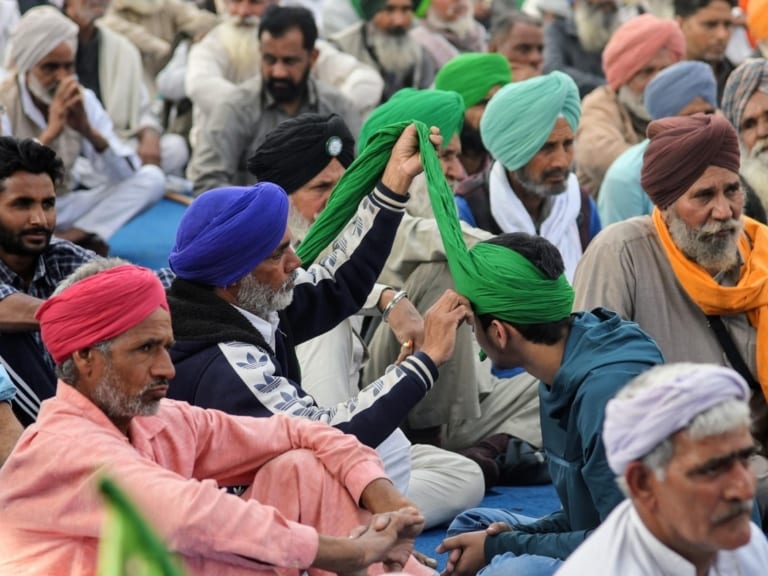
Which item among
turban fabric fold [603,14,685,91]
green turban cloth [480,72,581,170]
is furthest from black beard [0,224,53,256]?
turban fabric fold [603,14,685,91]

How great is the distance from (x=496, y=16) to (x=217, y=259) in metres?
10.2

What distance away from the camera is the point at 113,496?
2824 millimetres

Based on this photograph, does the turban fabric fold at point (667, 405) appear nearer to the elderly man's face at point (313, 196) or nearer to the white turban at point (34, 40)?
the elderly man's face at point (313, 196)

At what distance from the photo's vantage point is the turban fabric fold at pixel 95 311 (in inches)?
163

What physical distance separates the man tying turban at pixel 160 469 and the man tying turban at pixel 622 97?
15.9ft

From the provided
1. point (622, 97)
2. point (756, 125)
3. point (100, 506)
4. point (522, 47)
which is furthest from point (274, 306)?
point (522, 47)

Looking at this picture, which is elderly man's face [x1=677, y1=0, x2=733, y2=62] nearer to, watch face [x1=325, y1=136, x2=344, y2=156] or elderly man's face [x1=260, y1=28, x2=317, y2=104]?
elderly man's face [x1=260, y1=28, x2=317, y2=104]

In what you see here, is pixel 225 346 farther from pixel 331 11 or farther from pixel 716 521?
pixel 331 11

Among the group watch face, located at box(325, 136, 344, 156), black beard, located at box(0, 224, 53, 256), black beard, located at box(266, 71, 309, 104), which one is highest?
watch face, located at box(325, 136, 344, 156)

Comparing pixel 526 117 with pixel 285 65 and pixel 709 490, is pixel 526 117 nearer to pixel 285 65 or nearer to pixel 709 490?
pixel 285 65

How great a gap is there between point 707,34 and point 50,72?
4.13 meters

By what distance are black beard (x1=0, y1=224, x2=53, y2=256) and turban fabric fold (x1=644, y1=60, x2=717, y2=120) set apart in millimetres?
3499

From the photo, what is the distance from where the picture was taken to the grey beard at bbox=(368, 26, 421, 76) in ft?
37.4

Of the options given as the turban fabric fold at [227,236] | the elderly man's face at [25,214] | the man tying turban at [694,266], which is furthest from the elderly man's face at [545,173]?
the turban fabric fold at [227,236]
